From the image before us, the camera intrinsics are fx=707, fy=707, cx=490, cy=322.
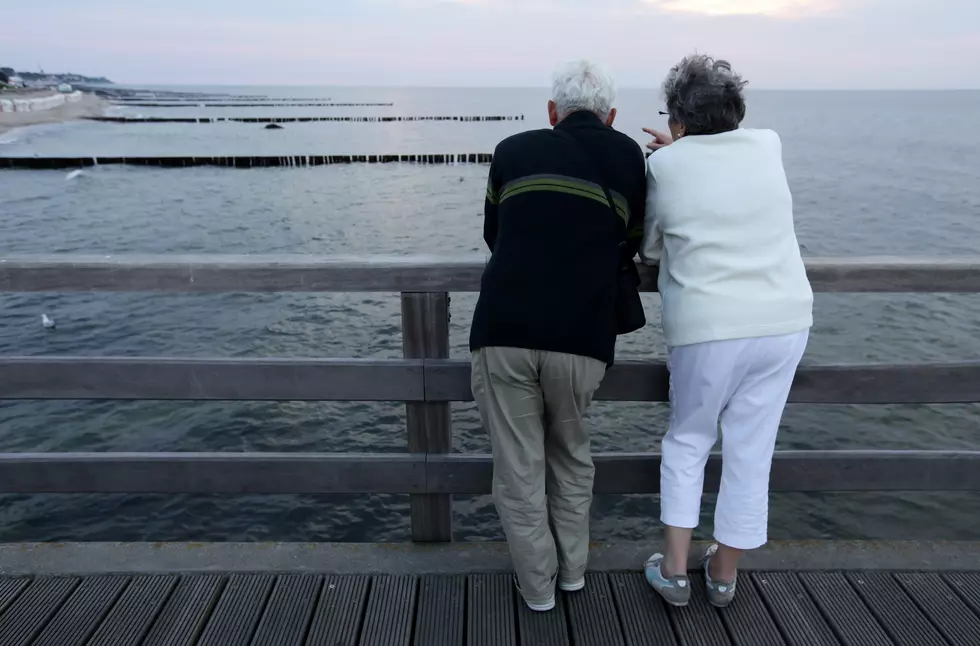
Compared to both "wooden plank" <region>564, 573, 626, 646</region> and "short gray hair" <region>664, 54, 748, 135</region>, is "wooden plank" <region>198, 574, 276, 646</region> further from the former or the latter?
"short gray hair" <region>664, 54, 748, 135</region>

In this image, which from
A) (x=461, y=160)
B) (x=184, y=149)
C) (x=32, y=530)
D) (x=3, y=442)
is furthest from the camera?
(x=184, y=149)

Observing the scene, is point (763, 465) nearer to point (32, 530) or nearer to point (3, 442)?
point (32, 530)

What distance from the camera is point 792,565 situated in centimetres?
285

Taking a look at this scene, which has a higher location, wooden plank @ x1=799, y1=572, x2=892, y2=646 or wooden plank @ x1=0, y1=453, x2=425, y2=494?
wooden plank @ x1=0, y1=453, x2=425, y2=494

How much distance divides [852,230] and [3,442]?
85.9ft

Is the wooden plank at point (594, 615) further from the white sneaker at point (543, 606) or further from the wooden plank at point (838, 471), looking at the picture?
the wooden plank at point (838, 471)

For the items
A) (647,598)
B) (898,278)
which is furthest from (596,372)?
(898,278)

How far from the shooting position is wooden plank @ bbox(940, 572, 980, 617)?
264 centimetres

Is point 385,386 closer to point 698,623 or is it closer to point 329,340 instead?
point 698,623

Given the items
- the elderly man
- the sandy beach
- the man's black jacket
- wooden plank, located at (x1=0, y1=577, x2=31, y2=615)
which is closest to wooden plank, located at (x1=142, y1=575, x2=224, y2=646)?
wooden plank, located at (x1=0, y1=577, x2=31, y2=615)

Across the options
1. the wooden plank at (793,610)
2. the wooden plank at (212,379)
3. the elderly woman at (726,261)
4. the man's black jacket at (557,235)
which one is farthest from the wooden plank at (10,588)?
the wooden plank at (793,610)

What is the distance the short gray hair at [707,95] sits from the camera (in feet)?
7.23

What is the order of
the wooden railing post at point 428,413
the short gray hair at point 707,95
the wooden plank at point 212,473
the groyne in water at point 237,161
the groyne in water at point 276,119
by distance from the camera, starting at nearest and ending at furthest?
1. the short gray hair at point 707,95
2. the wooden railing post at point 428,413
3. the wooden plank at point 212,473
4. the groyne in water at point 237,161
5. the groyne in water at point 276,119

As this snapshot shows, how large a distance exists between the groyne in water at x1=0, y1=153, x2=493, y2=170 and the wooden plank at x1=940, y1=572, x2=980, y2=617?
161 feet
